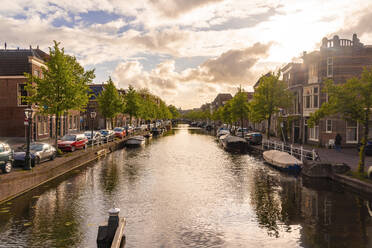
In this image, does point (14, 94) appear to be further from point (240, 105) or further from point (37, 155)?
point (240, 105)

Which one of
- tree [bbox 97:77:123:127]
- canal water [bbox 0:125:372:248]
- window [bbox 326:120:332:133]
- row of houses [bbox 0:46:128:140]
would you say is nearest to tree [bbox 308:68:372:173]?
canal water [bbox 0:125:372:248]

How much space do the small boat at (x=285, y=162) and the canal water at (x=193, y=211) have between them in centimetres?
138

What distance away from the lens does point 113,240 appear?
9.61 metres

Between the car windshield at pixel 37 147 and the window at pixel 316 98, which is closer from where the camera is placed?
the car windshield at pixel 37 147

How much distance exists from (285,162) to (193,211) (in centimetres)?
1336

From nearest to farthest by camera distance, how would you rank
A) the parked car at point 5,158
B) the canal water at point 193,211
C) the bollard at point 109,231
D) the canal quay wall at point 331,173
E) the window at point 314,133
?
1. the bollard at point 109,231
2. the canal water at point 193,211
3. the parked car at point 5,158
4. the canal quay wall at point 331,173
5. the window at point 314,133

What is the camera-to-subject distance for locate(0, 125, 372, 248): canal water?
1115cm

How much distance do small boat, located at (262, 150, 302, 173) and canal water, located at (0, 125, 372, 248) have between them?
1.38 metres

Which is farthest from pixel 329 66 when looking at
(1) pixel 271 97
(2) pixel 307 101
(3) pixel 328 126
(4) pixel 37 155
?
(4) pixel 37 155

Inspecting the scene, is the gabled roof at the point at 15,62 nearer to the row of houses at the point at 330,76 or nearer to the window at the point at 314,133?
the row of houses at the point at 330,76

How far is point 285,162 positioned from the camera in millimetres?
25406

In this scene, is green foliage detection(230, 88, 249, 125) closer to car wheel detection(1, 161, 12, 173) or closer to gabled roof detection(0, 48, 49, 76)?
gabled roof detection(0, 48, 49, 76)

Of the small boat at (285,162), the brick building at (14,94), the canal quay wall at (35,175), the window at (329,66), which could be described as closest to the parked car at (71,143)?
the canal quay wall at (35,175)

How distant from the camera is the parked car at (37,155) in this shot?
21.2 meters
